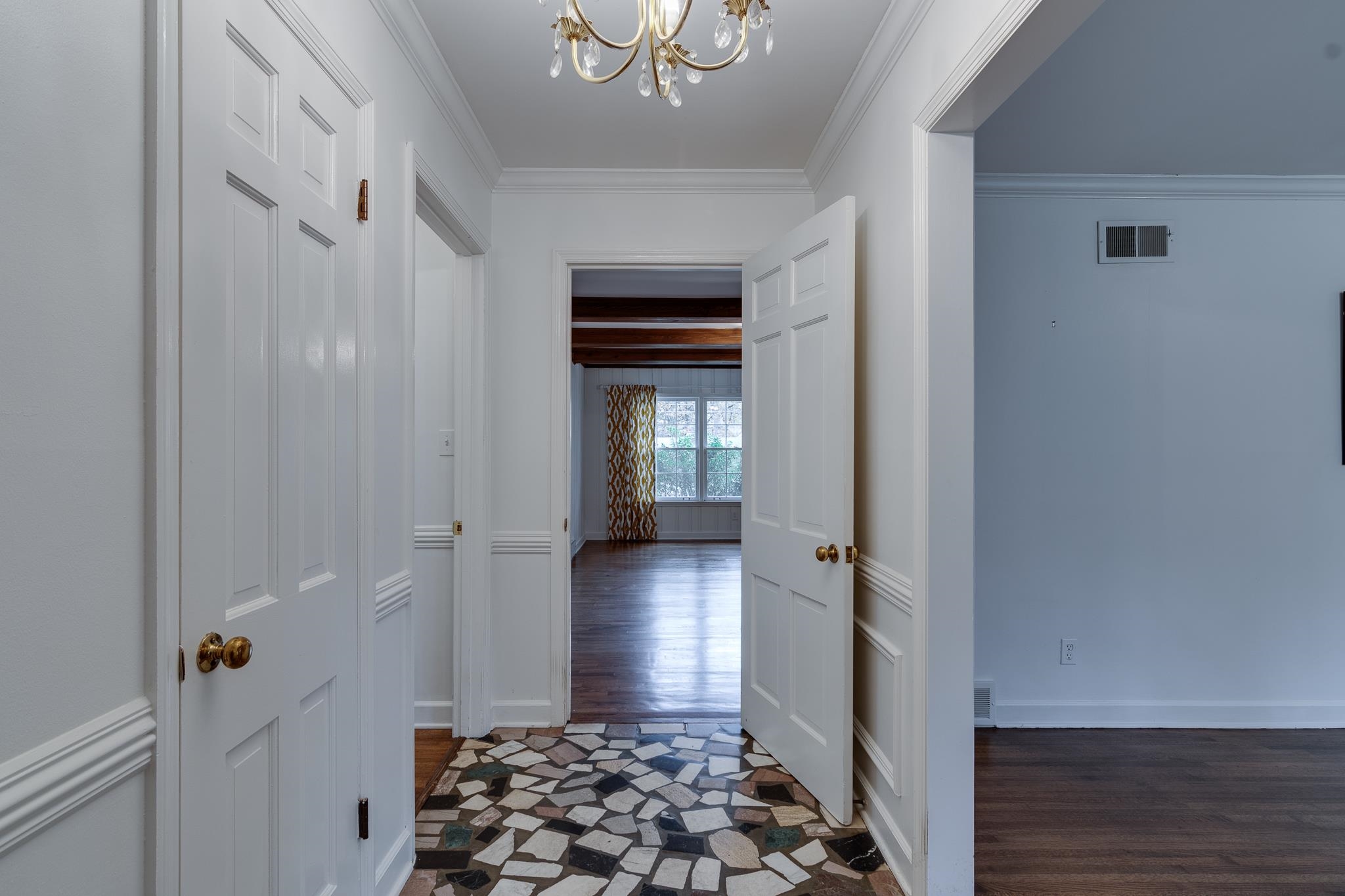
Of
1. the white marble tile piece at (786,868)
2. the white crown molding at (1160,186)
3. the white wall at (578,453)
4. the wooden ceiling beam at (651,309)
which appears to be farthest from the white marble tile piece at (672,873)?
the white wall at (578,453)

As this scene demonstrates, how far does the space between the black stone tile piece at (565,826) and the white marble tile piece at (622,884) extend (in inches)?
10.3

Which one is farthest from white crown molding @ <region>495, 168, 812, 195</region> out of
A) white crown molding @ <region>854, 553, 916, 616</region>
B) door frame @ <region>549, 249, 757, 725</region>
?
white crown molding @ <region>854, 553, 916, 616</region>

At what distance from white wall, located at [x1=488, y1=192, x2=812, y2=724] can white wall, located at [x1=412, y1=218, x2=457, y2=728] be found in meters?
0.20

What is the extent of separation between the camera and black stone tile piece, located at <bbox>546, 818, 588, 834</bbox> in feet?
7.41

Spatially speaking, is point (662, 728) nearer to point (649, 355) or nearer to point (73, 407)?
point (73, 407)

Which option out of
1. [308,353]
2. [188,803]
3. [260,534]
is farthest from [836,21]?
[188,803]

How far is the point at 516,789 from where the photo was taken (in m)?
2.53

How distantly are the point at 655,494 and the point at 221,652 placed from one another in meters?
8.25

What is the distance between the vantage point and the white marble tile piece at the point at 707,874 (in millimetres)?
1983

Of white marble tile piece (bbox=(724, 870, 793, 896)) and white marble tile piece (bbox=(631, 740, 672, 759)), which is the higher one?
white marble tile piece (bbox=(631, 740, 672, 759))

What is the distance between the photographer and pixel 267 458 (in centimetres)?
133

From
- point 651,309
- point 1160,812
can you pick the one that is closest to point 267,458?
point 1160,812

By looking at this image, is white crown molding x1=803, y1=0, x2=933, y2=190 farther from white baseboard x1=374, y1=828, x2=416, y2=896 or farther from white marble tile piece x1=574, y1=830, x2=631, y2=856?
white baseboard x1=374, y1=828, x2=416, y2=896

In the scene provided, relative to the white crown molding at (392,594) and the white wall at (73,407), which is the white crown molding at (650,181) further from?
the white wall at (73,407)
